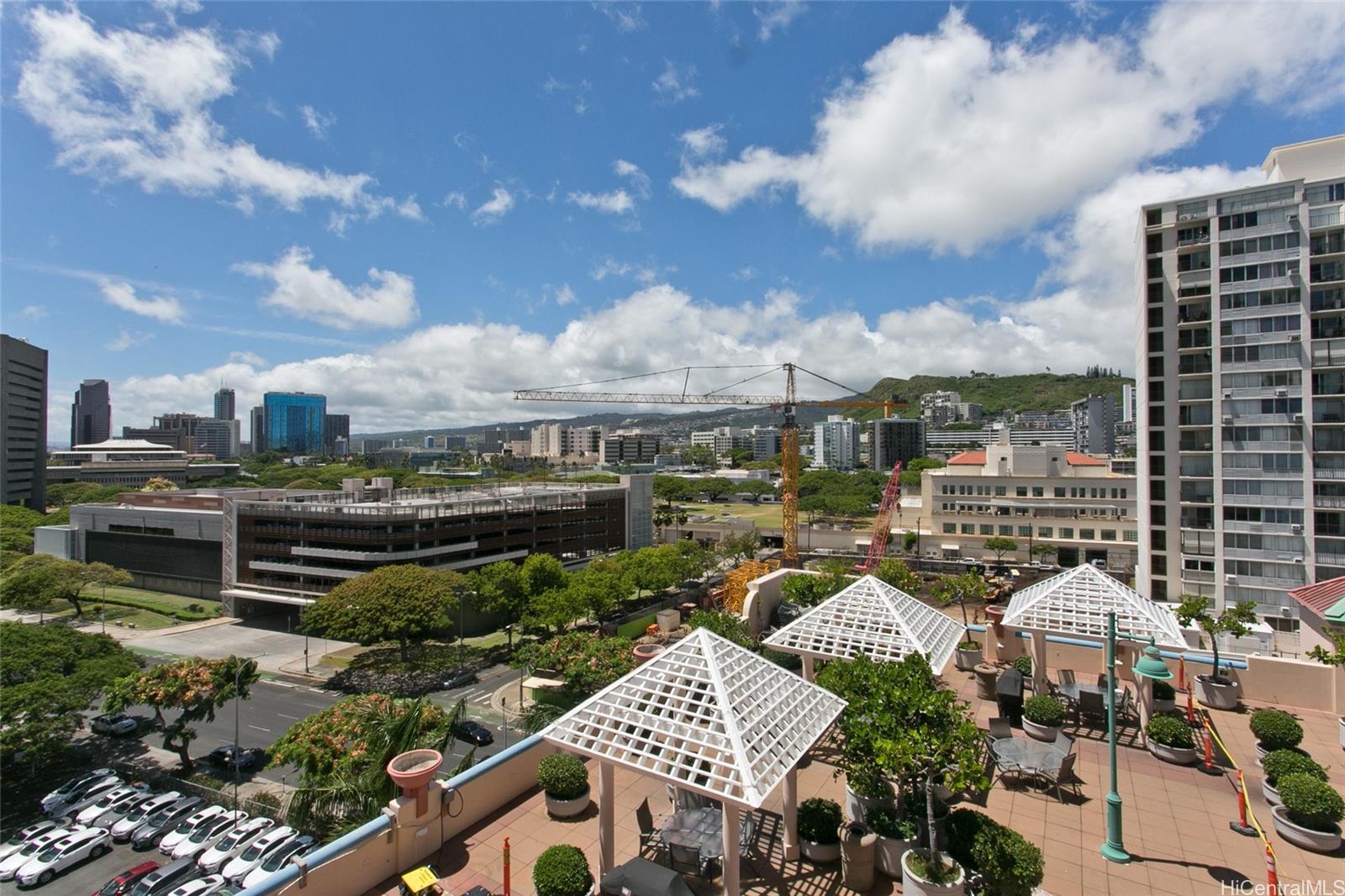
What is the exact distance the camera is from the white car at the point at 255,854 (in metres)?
19.4

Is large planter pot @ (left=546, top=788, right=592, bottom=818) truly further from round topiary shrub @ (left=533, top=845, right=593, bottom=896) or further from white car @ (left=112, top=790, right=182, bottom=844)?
white car @ (left=112, top=790, right=182, bottom=844)

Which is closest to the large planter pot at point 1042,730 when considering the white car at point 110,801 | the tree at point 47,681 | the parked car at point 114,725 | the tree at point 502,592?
the white car at point 110,801

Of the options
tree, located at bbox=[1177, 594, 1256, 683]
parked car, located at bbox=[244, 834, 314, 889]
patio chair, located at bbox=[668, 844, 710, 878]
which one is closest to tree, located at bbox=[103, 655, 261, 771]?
parked car, located at bbox=[244, 834, 314, 889]

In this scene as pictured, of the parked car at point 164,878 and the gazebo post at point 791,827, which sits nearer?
the gazebo post at point 791,827

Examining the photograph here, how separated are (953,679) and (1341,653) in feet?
32.3

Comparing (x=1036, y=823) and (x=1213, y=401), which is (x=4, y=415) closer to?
(x=1036, y=823)

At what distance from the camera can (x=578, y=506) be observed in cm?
6838

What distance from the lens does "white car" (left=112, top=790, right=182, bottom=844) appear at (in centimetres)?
2298

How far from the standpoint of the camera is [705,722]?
33.8ft

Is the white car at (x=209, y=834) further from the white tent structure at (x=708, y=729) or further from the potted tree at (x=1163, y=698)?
the potted tree at (x=1163, y=698)

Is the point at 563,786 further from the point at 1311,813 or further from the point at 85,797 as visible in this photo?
the point at 85,797

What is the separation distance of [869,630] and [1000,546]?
56.9 m

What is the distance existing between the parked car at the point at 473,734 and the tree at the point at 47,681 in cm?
1556

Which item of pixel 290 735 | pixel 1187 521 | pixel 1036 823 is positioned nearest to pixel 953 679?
pixel 1036 823
